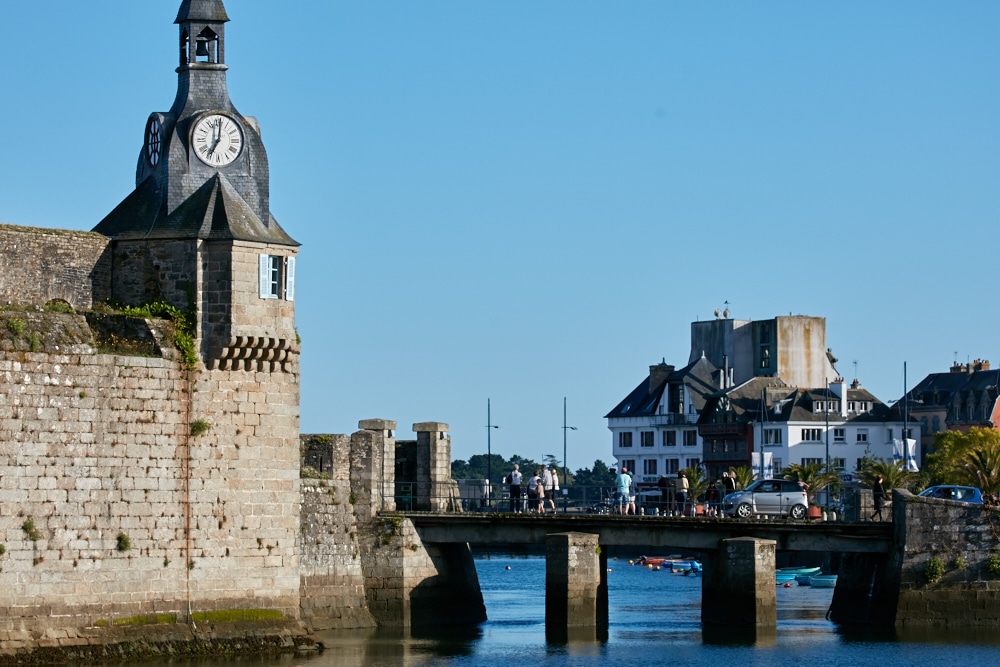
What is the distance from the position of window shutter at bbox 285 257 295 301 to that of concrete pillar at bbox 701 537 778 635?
14981mm

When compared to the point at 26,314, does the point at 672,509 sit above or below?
below

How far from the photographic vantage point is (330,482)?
183 ft

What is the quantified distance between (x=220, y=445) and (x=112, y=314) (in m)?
3.90

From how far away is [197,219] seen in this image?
48344 millimetres

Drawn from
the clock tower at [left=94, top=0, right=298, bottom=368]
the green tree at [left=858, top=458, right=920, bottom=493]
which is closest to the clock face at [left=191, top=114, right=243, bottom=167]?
the clock tower at [left=94, top=0, right=298, bottom=368]

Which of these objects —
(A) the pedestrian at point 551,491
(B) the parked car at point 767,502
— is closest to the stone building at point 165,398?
(A) the pedestrian at point 551,491

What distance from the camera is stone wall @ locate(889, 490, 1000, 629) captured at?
182ft

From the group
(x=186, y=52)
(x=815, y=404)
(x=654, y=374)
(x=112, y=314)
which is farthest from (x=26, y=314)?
(x=654, y=374)

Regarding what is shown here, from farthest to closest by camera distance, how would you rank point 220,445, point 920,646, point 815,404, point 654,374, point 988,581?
point 654,374
point 815,404
point 988,581
point 920,646
point 220,445

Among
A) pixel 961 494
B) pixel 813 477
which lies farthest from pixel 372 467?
pixel 813 477

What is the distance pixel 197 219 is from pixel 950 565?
22.4 meters

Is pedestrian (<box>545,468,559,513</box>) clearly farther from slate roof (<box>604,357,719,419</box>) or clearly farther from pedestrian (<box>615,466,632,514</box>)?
slate roof (<box>604,357,719,419</box>)

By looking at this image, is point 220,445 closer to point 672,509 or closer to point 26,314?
point 26,314

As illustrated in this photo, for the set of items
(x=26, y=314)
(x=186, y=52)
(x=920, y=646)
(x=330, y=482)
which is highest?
(x=186, y=52)
